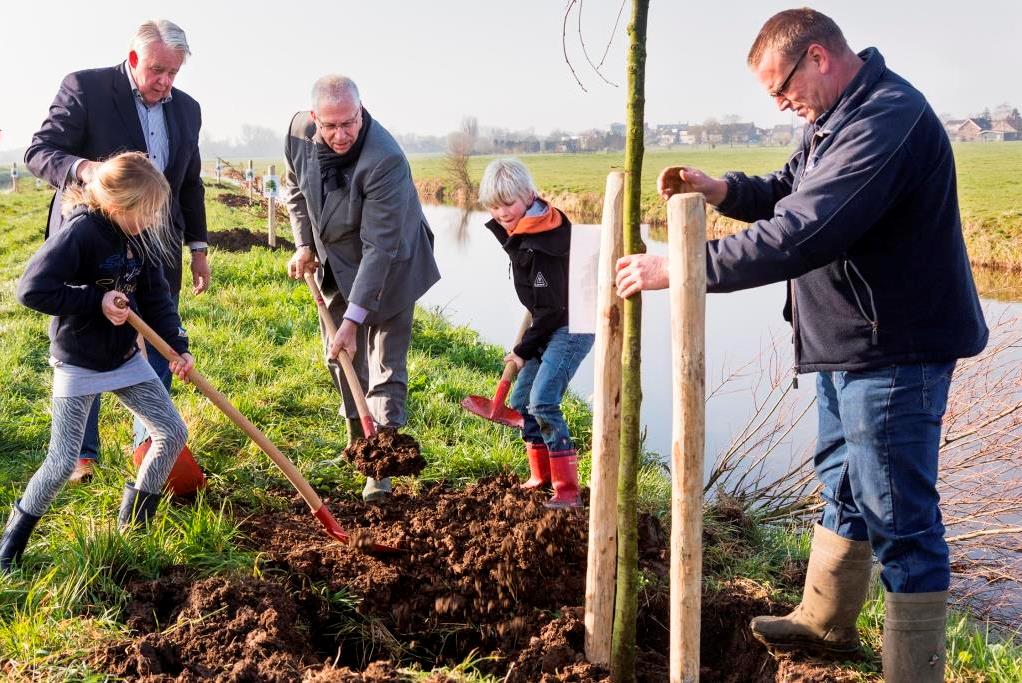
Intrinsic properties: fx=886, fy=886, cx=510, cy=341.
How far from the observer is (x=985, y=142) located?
61.2 m

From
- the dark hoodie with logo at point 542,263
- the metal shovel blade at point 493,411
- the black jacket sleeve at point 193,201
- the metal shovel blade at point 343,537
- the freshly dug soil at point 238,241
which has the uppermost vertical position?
the black jacket sleeve at point 193,201

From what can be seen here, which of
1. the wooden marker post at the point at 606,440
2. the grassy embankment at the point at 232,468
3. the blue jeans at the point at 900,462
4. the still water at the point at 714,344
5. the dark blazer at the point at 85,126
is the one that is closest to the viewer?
the blue jeans at the point at 900,462

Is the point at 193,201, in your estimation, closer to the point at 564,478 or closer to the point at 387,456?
the point at 387,456

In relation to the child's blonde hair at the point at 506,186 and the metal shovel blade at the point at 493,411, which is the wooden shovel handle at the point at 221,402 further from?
the child's blonde hair at the point at 506,186

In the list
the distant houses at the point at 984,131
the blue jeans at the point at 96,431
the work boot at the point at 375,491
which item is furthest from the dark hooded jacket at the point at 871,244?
the distant houses at the point at 984,131

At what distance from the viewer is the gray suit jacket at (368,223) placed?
439cm

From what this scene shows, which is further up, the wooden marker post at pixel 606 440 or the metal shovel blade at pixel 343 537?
the wooden marker post at pixel 606 440

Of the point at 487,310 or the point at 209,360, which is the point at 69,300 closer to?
the point at 209,360

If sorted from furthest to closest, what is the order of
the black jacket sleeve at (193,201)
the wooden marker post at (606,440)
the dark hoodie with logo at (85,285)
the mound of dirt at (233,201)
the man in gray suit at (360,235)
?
the mound of dirt at (233,201), the black jacket sleeve at (193,201), the man in gray suit at (360,235), the dark hoodie with logo at (85,285), the wooden marker post at (606,440)

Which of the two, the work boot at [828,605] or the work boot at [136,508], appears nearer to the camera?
the work boot at [828,605]

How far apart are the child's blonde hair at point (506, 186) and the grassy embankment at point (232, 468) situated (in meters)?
1.72

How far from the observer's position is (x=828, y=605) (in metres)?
3.24

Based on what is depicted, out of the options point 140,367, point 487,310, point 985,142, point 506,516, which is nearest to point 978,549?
point 506,516

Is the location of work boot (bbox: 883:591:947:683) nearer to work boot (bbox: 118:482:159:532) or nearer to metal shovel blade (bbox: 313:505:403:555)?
metal shovel blade (bbox: 313:505:403:555)
